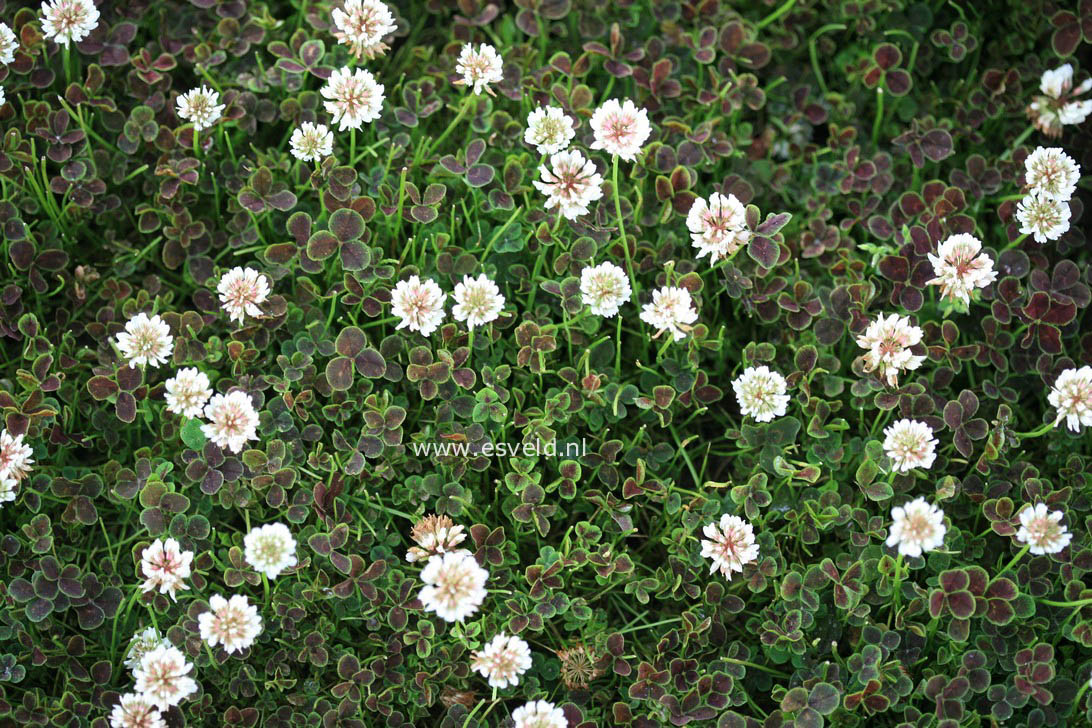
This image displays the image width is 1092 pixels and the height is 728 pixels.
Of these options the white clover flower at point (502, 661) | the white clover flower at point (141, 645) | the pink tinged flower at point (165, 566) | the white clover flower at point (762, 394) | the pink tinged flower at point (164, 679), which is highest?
the white clover flower at point (762, 394)

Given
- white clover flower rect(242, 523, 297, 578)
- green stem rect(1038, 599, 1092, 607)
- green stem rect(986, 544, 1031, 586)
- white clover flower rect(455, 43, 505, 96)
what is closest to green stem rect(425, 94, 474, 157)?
white clover flower rect(455, 43, 505, 96)

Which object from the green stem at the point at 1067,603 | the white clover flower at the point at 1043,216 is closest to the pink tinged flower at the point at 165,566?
the green stem at the point at 1067,603

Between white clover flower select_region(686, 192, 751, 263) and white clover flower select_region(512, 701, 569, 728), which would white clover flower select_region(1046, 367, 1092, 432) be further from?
white clover flower select_region(512, 701, 569, 728)

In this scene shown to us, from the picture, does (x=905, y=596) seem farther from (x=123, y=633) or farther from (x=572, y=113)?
(x=123, y=633)

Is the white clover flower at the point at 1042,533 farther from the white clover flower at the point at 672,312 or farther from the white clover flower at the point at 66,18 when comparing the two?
Result: the white clover flower at the point at 66,18

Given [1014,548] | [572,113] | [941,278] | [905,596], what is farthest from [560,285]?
[1014,548]

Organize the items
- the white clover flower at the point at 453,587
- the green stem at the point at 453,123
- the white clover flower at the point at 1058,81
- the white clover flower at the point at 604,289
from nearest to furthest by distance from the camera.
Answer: the white clover flower at the point at 453,587, the white clover flower at the point at 604,289, the green stem at the point at 453,123, the white clover flower at the point at 1058,81
